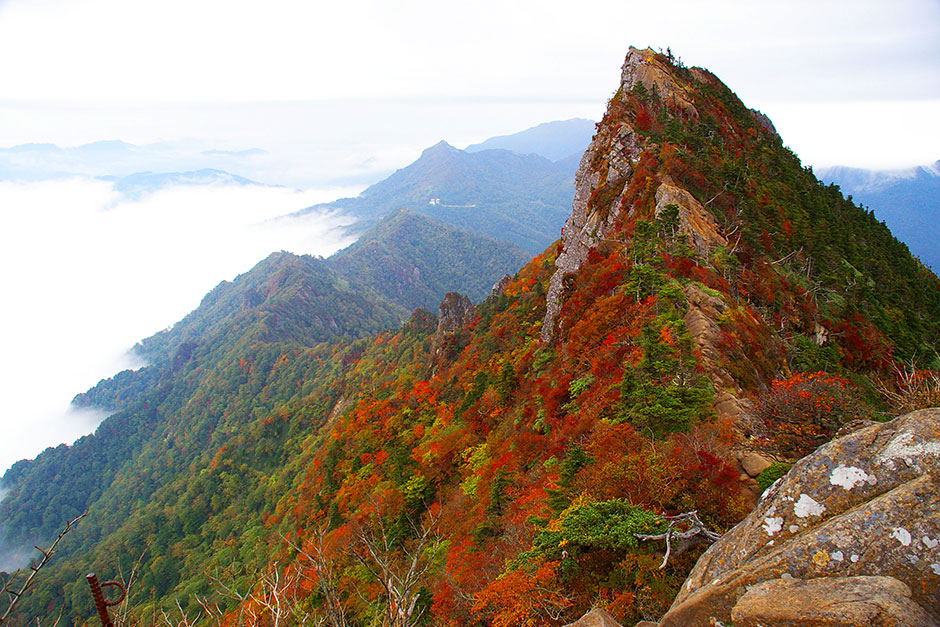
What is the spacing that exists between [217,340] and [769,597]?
20434cm

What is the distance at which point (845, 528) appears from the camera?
4859mm

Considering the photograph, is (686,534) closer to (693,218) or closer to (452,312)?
(693,218)

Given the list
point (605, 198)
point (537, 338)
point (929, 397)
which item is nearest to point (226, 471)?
point (537, 338)

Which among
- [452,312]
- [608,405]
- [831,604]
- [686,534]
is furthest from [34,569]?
[452,312]

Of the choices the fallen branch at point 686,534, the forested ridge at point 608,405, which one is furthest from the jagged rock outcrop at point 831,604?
the forested ridge at point 608,405

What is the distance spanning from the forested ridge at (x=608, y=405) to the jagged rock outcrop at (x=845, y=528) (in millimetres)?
2498

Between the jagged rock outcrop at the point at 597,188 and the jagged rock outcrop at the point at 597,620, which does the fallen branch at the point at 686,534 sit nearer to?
the jagged rock outcrop at the point at 597,620

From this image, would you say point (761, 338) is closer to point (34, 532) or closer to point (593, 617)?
point (593, 617)

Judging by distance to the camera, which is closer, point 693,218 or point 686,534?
point 686,534

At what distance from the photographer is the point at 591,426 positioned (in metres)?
15.3

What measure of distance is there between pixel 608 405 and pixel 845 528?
10668mm

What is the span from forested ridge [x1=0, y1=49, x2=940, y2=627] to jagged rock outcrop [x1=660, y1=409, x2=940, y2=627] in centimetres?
250

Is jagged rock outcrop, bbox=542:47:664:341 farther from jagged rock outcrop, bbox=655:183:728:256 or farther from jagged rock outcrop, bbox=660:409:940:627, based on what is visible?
jagged rock outcrop, bbox=660:409:940:627

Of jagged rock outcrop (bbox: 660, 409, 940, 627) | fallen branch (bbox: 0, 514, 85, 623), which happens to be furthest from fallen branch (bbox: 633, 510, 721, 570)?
fallen branch (bbox: 0, 514, 85, 623)
